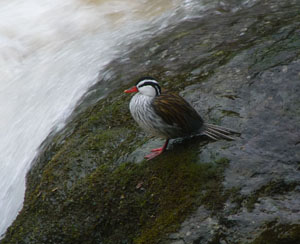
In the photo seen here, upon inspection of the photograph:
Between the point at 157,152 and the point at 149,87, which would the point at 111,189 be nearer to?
the point at 157,152

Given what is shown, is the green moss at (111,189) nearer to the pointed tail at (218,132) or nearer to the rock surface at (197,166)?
the rock surface at (197,166)

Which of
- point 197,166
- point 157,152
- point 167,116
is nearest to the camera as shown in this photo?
point 197,166

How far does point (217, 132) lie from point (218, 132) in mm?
10

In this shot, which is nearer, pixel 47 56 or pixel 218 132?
pixel 218 132

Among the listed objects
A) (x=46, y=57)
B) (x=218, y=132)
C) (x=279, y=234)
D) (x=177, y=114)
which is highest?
(x=177, y=114)

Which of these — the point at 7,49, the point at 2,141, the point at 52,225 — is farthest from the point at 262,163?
the point at 7,49

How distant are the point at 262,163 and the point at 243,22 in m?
3.75

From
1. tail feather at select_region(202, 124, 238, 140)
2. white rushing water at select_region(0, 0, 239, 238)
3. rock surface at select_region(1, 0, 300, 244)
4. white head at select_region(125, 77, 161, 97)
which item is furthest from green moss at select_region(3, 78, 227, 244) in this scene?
white rushing water at select_region(0, 0, 239, 238)

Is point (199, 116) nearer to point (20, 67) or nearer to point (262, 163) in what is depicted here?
point (262, 163)

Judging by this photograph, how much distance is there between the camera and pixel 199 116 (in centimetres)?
440

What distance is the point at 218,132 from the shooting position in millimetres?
4336

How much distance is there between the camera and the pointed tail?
4320 mm

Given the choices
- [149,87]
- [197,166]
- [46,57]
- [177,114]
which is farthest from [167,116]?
[46,57]

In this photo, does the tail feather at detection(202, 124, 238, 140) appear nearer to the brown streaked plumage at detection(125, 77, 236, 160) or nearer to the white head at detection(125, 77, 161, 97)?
the brown streaked plumage at detection(125, 77, 236, 160)
